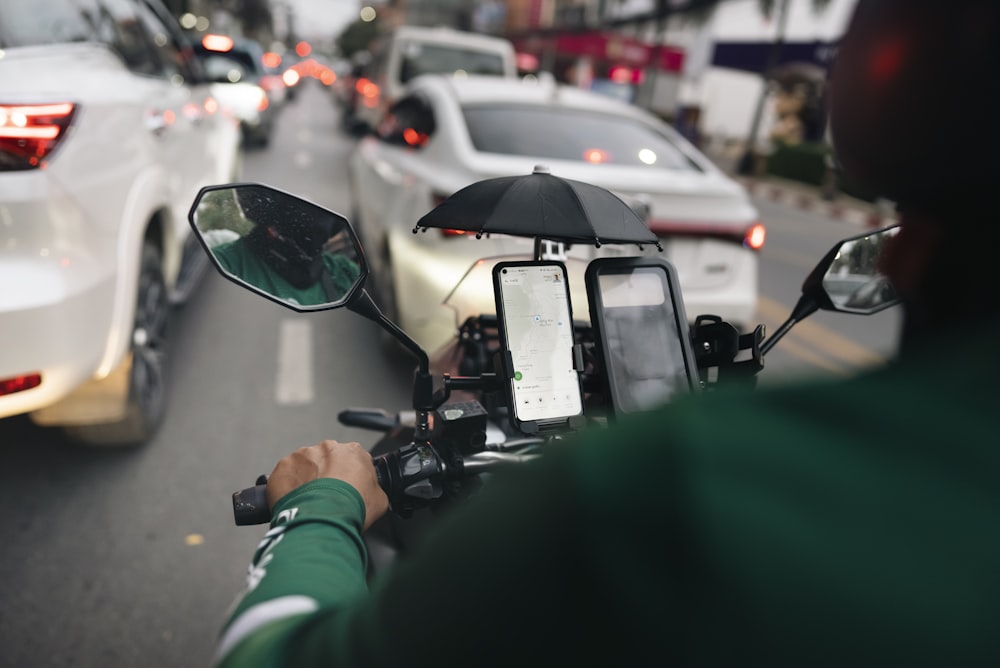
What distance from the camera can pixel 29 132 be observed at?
2250 millimetres

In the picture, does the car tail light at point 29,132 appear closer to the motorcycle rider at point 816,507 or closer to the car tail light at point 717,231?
the motorcycle rider at point 816,507

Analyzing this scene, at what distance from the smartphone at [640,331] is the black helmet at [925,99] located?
0.77 m

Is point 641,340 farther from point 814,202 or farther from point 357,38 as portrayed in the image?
point 357,38

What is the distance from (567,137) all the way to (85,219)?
245cm

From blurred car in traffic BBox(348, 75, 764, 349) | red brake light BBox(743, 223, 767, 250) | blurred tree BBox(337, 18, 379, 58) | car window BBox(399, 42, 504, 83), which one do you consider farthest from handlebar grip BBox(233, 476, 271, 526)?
blurred tree BBox(337, 18, 379, 58)

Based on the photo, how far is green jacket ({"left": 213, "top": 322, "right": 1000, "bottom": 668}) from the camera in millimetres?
511

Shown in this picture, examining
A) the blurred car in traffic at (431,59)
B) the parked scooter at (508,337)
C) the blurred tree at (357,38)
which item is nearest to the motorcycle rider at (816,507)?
the parked scooter at (508,337)

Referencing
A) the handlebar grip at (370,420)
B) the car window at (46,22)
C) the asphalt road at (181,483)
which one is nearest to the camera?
the handlebar grip at (370,420)

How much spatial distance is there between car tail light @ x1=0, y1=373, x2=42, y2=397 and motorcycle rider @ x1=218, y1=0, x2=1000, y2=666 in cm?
207

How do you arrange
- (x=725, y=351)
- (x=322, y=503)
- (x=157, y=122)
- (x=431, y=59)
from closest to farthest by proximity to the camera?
(x=322, y=503) → (x=725, y=351) → (x=157, y=122) → (x=431, y=59)

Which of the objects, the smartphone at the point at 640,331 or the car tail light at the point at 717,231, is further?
the car tail light at the point at 717,231

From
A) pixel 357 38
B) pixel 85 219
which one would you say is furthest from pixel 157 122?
pixel 357 38

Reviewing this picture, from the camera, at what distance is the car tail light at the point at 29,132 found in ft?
7.27

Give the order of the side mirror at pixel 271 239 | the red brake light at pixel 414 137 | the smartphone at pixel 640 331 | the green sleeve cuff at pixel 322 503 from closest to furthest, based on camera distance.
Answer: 1. the green sleeve cuff at pixel 322 503
2. the side mirror at pixel 271 239
3. the smartphone at pixel 640 331
4. the red brake light at pixel 414 137
